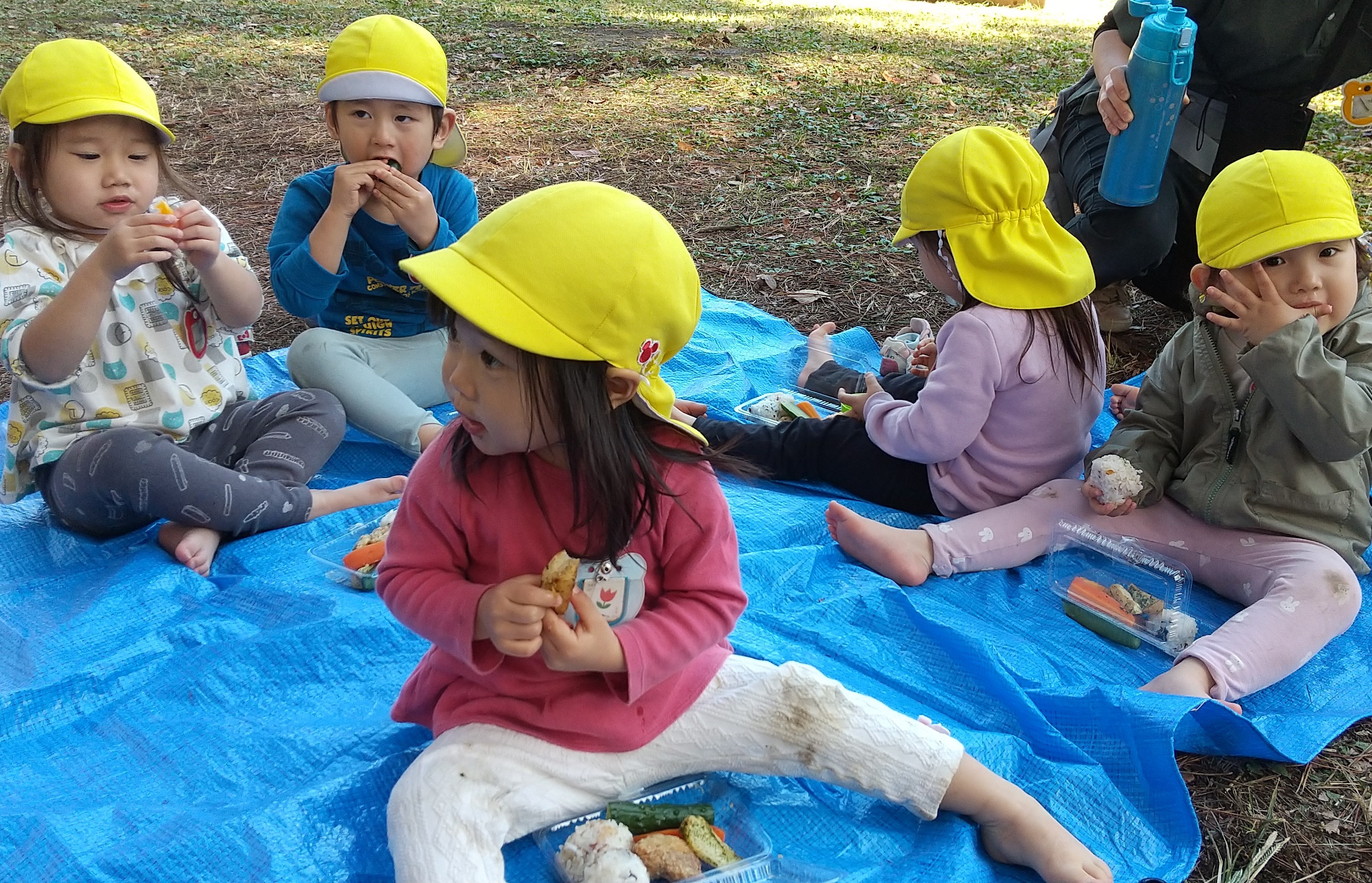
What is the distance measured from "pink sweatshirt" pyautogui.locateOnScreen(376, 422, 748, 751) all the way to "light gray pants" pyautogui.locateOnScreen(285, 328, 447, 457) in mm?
1301

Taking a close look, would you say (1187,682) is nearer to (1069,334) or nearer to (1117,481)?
(1117,481)

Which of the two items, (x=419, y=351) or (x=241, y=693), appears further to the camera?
(x=419, y=351)

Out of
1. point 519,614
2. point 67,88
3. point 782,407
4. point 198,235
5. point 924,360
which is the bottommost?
point 782,407

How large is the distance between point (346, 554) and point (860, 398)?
139cm

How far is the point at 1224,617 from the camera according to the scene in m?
2.39

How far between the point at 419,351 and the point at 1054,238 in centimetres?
171

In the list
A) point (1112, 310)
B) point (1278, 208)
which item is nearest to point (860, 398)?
point (1278, 208)

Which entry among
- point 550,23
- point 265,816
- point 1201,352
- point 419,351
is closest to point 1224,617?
point 1201,352

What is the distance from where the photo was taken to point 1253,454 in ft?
7.74

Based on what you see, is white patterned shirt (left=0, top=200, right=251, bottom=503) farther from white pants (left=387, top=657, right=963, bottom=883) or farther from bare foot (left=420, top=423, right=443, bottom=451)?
white pants (left=387, top=657, right=963, bottom=883)

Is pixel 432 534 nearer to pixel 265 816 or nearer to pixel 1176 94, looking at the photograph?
pixel 265 816

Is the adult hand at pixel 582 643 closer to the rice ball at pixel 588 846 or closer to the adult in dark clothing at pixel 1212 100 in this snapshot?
the rice ball at pixel 588 846

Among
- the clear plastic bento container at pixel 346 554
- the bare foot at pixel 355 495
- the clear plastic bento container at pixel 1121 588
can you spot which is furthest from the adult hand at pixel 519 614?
the clear plastic bento container at pixel 1121 588

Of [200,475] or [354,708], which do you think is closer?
[354,708]
